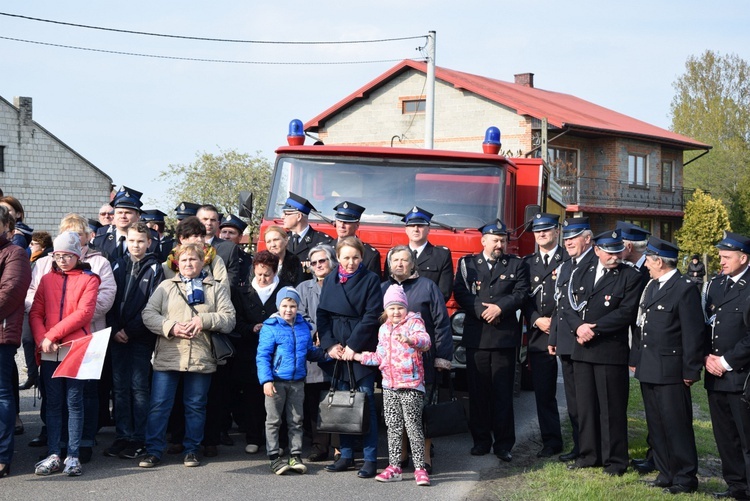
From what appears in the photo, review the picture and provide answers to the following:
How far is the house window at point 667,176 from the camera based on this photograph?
147 feet

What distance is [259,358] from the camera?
23.8 feet

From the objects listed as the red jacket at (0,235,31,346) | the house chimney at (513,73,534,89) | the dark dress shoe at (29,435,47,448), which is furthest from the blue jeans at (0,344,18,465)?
the house chimney at (513,73,534,89)

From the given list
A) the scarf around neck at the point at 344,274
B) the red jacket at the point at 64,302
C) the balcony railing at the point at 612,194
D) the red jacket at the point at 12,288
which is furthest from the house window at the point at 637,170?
the red jacket at the point at 12,288

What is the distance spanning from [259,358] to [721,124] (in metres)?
56.9

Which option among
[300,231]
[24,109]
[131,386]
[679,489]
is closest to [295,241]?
[300,231]

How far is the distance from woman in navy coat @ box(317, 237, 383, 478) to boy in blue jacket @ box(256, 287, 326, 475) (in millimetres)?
199

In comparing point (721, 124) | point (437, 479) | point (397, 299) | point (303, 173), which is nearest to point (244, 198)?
point (303, 173)

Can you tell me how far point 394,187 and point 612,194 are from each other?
3286cm

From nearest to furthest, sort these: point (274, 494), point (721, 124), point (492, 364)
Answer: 1. point (274, 494)
2. point (492, 364)
3. point (721, 124)

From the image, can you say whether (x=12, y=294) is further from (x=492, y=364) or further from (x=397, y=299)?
(x=492, y=364)

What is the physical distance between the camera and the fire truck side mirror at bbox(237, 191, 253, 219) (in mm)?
9891

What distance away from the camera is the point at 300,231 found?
8.73m

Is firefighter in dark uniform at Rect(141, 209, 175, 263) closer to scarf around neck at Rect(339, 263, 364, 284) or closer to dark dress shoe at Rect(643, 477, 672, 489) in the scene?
scarf around neck at Rect(339, 263, 364, 284)

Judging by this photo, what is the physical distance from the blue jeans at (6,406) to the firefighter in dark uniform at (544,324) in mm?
4304
